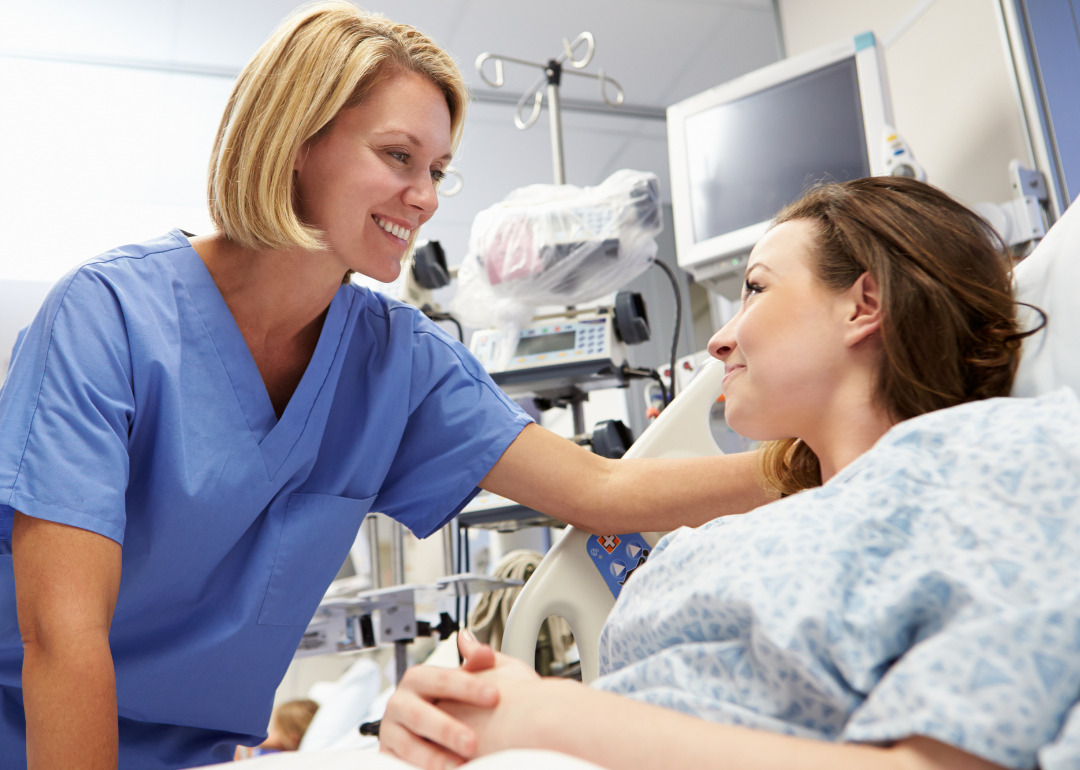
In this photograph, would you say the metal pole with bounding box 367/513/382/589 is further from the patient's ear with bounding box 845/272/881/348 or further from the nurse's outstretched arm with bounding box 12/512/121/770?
the patient's ear with bounding box 845/272/881/348

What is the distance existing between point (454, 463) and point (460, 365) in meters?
0.15

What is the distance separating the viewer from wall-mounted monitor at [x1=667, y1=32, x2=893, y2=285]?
6.85 feet

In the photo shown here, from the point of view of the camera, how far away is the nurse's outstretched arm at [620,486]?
1.10 meters

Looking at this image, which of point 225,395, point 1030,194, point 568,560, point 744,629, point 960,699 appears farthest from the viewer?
point 1030,194

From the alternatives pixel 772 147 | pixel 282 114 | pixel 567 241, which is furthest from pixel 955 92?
pixel 282 114

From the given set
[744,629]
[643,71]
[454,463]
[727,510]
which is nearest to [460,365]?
[454,463]

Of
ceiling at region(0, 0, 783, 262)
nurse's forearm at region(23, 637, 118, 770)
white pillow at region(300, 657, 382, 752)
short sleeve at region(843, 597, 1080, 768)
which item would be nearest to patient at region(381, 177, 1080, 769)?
short sleeve at region(843, 597, 1080, 768)

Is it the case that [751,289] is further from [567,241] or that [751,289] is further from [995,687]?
[567,241]

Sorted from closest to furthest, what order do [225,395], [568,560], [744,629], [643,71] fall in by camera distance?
[744,629], [225,395], [568,560], [643,71]

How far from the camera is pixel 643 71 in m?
3.59

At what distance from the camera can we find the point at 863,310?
867 mm

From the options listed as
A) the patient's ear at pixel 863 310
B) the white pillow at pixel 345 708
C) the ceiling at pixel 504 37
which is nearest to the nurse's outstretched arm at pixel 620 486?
the patient's ear at pixel 863 310

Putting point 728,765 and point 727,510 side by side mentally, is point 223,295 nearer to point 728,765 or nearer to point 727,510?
point 727,510

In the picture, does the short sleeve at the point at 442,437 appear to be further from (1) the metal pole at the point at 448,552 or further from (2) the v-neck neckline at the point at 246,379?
(1) the metal pole at the point at 448,552
